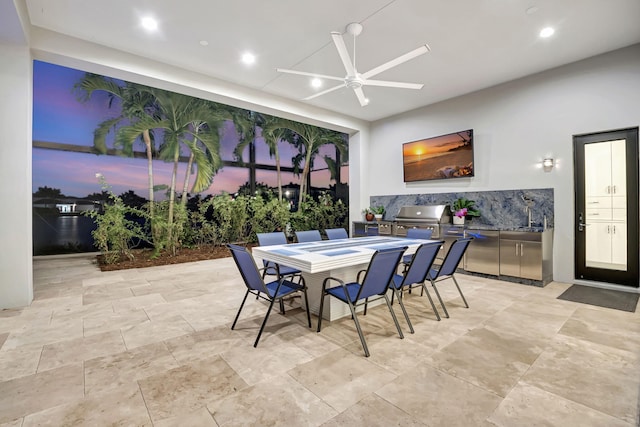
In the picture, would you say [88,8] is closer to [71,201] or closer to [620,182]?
[71,201]

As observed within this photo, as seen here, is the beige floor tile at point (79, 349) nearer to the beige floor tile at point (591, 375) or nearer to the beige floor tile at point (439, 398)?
the beige floor tile at point (439, 398)

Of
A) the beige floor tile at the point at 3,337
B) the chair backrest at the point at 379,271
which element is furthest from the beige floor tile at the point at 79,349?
the chair backrest at the point at 379,271

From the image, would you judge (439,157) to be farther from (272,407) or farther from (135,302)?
(135,302)

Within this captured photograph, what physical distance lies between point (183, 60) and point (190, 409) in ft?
14.7

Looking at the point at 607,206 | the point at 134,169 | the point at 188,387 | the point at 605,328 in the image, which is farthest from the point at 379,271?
the point at 134,169

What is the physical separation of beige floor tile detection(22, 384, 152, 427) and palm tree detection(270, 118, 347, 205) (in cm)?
720

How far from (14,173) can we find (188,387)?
11.3ft

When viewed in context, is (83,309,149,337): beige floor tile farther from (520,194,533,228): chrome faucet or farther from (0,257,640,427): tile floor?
(520,194,533,228): chrome faucet

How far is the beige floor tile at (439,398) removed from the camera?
1.64 metres

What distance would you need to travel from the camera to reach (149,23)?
3.47 metres

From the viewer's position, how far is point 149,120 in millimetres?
5676

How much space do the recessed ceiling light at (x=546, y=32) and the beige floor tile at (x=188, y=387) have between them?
496cm

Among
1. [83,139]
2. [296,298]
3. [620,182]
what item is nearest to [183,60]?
[296,298]

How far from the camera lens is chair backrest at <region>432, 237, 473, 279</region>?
3205 mm
